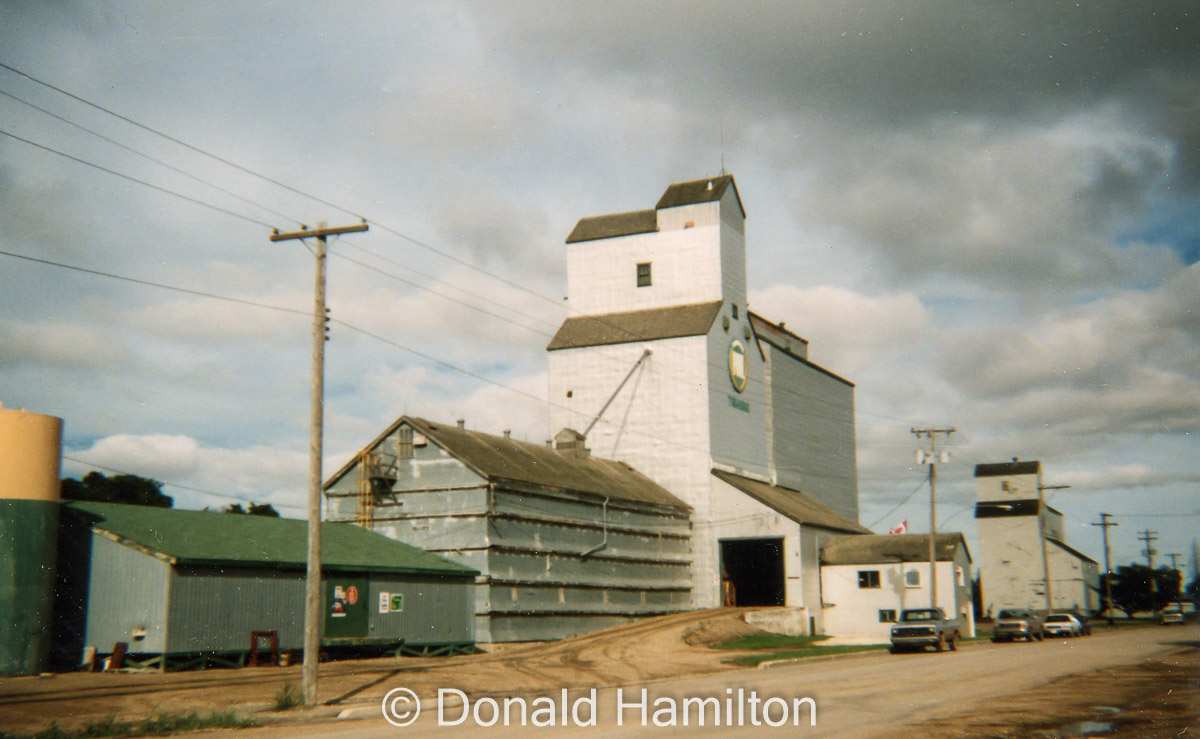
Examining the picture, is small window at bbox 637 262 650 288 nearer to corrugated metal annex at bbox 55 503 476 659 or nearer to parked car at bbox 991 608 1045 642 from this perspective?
parked car at bbox 991 608 1045 642

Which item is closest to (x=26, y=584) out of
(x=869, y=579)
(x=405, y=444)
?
(x=405, y=444)

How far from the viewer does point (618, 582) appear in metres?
48.3

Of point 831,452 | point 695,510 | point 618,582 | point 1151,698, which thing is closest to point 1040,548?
point 831,452

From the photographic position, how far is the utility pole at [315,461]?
21047 millimetres

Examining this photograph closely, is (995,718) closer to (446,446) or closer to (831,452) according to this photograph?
(446,446)

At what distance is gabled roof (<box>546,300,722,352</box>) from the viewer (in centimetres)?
5975

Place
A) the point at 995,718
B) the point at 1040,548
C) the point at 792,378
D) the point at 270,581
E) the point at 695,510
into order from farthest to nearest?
1. the point at 1040,548
2. the point at 792,378
3. the point at 695,510
4. the point at 270,581
5. the point at 995,718

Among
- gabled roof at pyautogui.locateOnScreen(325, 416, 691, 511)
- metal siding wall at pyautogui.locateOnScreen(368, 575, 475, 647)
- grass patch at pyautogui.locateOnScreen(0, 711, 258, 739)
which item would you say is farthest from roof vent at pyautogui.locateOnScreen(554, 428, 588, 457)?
grass patch at pyautogui.locateOnScreen(0, 711, 258, 739)

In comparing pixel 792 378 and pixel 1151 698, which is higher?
pixel 792 378

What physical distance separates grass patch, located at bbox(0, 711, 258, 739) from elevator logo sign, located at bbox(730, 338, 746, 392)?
4591 centimetres

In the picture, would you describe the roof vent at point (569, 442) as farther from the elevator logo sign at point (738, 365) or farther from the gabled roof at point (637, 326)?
the elevator logo sign at point (738, 365)

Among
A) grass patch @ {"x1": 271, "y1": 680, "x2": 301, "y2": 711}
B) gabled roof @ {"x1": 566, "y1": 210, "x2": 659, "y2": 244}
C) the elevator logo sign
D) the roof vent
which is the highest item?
gabled roof @ {"x1": 566, "y1": 210, "x2": 659, "y2": 244}

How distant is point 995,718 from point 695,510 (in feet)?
131

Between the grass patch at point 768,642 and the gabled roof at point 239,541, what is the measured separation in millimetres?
13962
